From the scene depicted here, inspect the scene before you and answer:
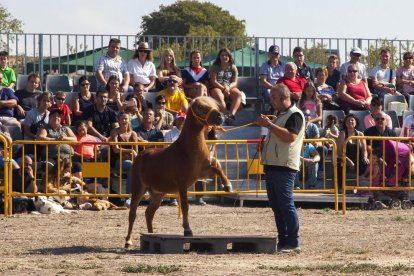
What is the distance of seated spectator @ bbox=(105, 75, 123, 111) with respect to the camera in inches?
852

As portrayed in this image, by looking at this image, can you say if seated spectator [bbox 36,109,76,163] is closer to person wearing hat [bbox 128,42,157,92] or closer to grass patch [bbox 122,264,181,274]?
person wearing hat [bbox 128,42,157,92]

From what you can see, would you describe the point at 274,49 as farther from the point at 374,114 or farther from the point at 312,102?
the point at 374,114

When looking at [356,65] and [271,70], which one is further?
[356,65]

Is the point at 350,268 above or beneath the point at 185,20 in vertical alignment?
beneath

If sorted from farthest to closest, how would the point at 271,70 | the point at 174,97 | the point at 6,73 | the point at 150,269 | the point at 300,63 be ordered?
1. the point at 300,63
2. the point at 271,70
3. the point at 174,97
4. the point at 6,73
5. the point at 150,269

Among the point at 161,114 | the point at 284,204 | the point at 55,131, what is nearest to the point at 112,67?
the point at 161,114

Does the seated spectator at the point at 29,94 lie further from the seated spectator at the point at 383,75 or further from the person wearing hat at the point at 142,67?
the seated spectator at the point at 383,75

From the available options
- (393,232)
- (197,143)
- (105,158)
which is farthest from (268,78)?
(197,143)

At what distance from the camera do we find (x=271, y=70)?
23734 mm

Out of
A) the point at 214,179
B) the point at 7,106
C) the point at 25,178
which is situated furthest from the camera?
the point at 7,106

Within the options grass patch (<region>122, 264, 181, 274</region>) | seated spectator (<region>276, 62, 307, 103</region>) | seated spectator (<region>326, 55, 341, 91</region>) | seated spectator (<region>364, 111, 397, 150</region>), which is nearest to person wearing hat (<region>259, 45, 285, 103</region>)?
seated spectator (<region>276, 62, 307, 103</region>)

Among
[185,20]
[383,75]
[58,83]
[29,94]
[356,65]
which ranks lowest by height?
[29,94]

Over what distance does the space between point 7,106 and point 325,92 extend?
6.60 m

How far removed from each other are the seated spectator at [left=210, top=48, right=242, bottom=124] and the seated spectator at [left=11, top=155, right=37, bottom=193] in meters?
4.85
